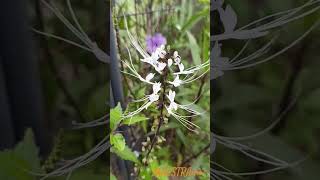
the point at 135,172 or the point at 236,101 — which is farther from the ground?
the point at 236,101

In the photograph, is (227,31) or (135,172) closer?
(227,31)

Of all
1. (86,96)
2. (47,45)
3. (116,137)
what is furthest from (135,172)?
(47,45)

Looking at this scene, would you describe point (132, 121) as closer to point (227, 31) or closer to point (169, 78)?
point (169, 78)

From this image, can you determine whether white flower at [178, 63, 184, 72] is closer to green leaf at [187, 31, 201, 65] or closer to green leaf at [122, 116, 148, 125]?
green leaf at [187, 31, 201, 65]

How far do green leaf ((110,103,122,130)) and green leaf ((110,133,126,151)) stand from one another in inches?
0.8

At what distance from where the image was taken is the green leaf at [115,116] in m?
0.89

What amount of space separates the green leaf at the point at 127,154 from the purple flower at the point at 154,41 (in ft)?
0.72

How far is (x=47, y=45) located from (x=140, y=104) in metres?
0.23

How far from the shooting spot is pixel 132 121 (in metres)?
0.91

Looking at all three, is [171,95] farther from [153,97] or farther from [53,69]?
[53,69]

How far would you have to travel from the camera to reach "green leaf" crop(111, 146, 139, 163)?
91 cm

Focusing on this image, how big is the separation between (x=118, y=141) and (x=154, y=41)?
0.74 ft

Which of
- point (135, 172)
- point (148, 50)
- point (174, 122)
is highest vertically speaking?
point (148, 50)

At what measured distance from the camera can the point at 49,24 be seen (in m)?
0.87
